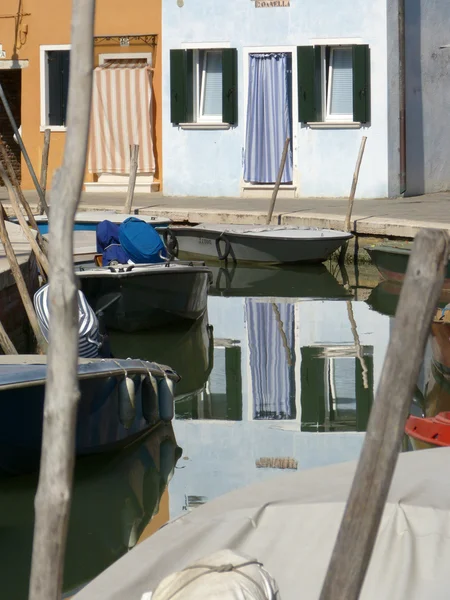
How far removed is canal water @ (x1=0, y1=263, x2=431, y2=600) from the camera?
590 centimetres

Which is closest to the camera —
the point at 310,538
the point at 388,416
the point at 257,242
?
the point at 388,416

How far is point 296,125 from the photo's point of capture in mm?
18531

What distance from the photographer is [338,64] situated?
18.5 metres

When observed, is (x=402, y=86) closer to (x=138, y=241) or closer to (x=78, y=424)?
(x=138, y=241)

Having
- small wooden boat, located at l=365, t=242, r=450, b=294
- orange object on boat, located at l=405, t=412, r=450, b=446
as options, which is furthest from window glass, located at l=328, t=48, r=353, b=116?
orange object on boat, located at l=405, t=412, r=450, b=446

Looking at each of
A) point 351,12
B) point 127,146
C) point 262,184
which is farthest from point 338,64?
point 127,146

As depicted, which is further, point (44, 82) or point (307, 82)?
point (44, 82)

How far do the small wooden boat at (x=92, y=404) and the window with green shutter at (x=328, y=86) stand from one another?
11.6 m

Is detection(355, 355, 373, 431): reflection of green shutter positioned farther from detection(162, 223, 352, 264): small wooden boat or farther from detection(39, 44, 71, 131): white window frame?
detection(39, 44, 71, 131): white window frame

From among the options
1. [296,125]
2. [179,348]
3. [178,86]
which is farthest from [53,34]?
[179,348]

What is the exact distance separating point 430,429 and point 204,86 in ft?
45.5

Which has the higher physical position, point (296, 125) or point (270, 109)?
point (270, 109)

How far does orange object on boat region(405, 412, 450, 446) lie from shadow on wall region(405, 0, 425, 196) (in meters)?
12.7

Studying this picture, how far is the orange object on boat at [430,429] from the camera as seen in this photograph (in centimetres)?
594
